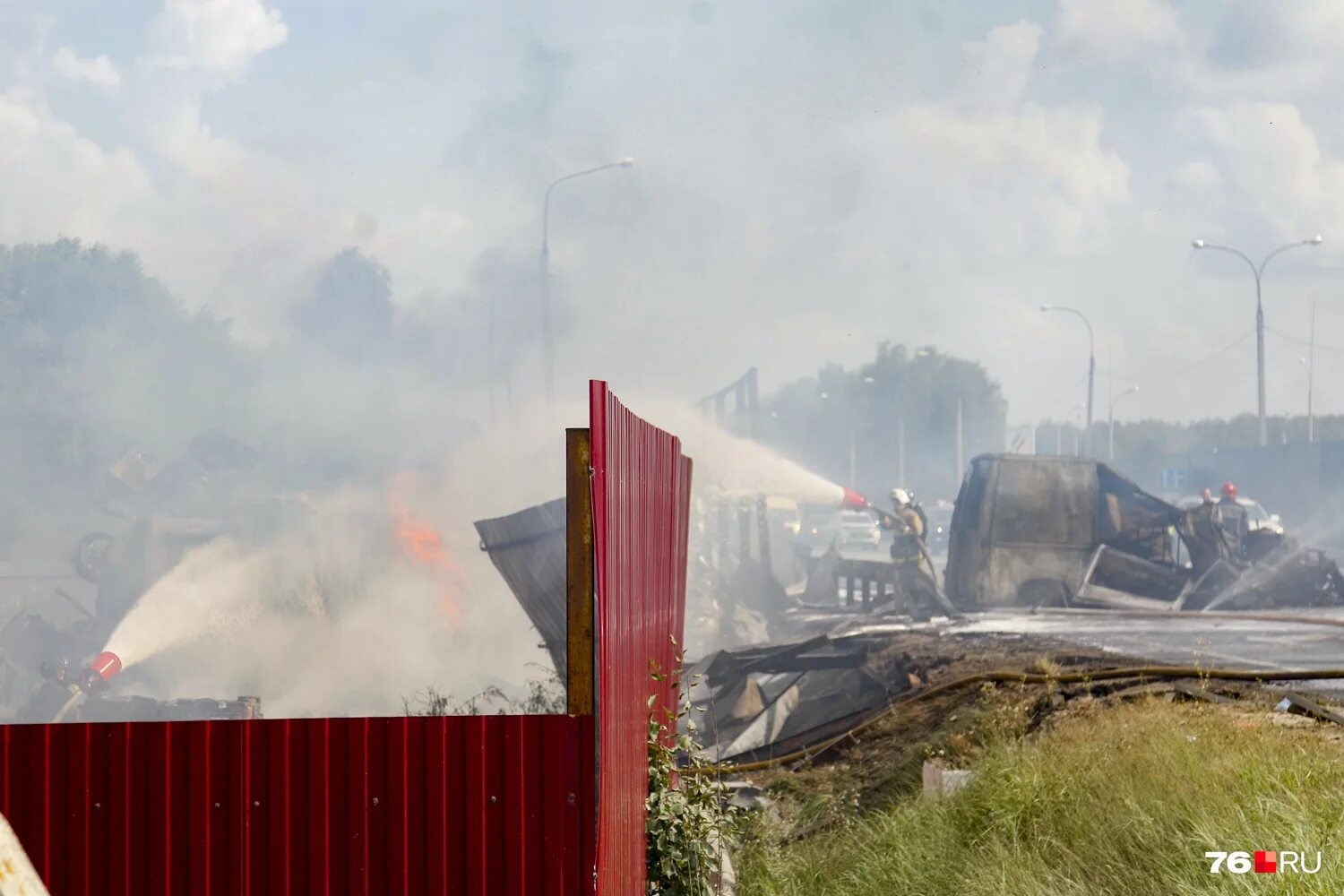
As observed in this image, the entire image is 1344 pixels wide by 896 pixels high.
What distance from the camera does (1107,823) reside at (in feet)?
22.2

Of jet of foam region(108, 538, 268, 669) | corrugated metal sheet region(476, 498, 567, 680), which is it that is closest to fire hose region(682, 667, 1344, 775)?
corrugated metal sheet region(476, 498, 567, 680)

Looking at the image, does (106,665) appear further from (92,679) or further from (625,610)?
(625,610)

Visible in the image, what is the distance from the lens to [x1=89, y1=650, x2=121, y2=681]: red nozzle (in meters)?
14.4

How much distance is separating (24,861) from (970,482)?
1798 cm

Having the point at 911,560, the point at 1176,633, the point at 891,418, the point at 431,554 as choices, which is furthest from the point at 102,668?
the point at 891,418

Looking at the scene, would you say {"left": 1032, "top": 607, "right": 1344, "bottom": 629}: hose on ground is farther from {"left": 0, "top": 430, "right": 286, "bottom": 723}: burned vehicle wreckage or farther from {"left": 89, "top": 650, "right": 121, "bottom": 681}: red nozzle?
{"left": 89, "top": 650, "right": 121, "bottom": 681}: red nozzle

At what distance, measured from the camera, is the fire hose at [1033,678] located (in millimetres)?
10359

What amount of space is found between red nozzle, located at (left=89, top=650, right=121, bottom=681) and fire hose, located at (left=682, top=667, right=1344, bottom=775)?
7.21 metres

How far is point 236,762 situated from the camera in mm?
4395

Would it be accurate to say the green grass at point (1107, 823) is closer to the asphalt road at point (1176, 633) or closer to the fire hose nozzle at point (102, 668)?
the asphalt road at point (1176, 633)

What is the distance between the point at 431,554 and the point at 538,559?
6.33m

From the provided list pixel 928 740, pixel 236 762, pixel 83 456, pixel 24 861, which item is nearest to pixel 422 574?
pixel 83 456

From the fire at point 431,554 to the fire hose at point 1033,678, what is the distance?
6.16 metres

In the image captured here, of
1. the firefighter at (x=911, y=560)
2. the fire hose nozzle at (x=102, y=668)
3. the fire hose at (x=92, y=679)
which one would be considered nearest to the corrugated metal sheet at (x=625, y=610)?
the fire hose at (x=92, y=679)
